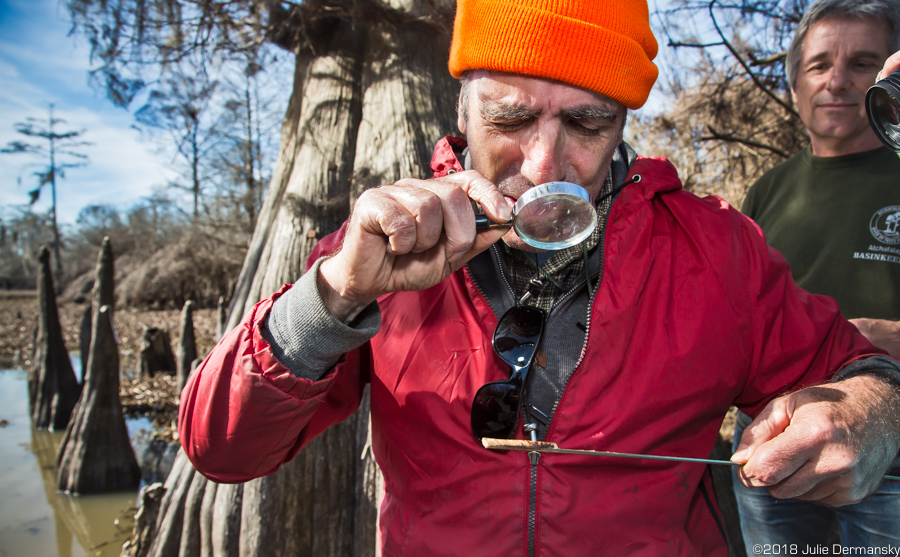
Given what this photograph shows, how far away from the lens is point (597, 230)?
5.74 feet

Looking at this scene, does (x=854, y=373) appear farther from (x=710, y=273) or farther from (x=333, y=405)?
(x=333, y=405)

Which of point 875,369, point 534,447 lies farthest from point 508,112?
point 875,369

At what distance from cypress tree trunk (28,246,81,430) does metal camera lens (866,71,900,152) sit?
1473cm

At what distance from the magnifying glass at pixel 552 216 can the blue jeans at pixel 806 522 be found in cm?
136

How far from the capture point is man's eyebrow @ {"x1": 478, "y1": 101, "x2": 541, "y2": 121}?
1.59 metres

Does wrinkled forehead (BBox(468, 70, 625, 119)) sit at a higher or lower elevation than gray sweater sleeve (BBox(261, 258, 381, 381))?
higher

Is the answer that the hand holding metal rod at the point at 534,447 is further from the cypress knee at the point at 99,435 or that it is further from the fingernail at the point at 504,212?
the cypress knee at the point at 99,435

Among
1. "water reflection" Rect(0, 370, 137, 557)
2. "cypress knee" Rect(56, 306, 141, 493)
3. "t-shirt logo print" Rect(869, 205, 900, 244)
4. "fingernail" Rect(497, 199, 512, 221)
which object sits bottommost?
"water reflection" Rect(0, 370, 137, 557)

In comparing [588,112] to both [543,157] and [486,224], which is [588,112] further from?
[486,224]

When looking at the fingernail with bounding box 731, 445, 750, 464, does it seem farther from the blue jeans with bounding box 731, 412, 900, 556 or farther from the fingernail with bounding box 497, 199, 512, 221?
the fingernail with bounding box 497, 199, 512, 221

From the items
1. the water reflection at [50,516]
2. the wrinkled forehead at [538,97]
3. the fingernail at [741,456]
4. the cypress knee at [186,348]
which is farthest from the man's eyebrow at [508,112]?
the water reflection at [50,516]

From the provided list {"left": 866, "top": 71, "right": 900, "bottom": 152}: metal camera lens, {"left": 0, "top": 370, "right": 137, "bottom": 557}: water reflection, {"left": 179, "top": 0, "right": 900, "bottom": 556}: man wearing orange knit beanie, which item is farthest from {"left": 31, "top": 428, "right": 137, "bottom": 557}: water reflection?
{"left": 866, "top": 71, "right": 900, "bottom": 152}: metal camera lens

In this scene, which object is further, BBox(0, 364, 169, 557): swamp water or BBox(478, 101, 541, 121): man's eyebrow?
BBox(0, 364, 169, 557): swamp water

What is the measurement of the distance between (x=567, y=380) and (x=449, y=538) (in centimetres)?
56
